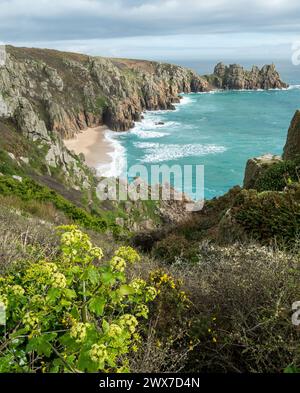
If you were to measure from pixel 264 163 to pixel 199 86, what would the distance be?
4870 inches

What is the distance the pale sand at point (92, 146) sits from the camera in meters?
56.9

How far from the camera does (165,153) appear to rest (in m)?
62.9

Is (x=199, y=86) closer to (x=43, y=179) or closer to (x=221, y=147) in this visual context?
(x=221, y=147)

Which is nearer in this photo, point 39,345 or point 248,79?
point 39,345

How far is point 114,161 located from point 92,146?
9.23 m

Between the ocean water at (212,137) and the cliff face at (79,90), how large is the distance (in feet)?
18.1

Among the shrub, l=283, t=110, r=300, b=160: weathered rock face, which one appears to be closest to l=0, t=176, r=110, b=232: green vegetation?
the shrub

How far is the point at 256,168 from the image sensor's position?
17594 millimetres

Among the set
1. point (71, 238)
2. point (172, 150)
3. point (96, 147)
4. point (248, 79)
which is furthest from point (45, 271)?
point (248, 79)

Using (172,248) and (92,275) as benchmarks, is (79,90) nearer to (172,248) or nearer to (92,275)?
(172,248)

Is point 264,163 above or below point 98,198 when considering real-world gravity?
above

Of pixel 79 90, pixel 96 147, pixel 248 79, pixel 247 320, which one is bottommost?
pixel 96 147

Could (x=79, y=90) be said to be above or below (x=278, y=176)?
above
